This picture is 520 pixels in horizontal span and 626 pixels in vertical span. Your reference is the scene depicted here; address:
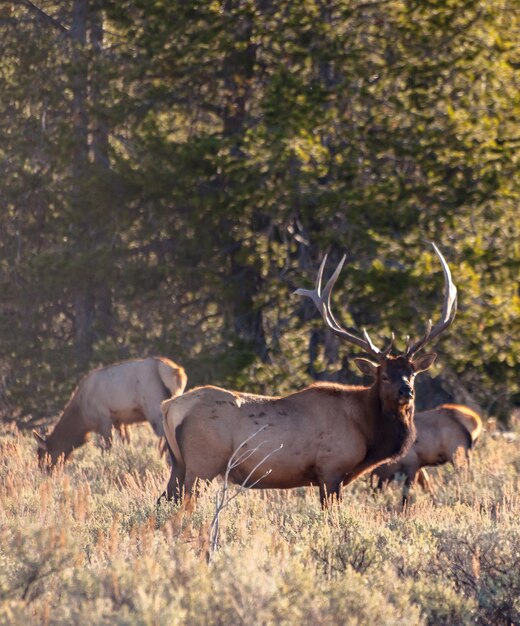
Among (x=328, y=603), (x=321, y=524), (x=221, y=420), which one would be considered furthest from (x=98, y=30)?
(x=328, y=603)

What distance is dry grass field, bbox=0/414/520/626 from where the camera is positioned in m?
5.36

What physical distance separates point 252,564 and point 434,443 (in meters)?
7.36

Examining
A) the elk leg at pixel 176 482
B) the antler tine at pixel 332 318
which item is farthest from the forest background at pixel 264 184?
the elk leg at pixel 176 482

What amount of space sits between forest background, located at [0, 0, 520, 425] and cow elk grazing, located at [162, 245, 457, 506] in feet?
18.7

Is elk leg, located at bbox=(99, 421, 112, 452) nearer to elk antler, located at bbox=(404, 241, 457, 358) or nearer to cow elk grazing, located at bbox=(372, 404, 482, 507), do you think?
cow elk grazing, located at bbox=(372, 404, 482, 507)

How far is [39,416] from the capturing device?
1861 centimetres

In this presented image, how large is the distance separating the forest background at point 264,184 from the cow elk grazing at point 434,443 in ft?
8.64

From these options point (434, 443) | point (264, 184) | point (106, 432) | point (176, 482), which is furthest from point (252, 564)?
point (264, 184)

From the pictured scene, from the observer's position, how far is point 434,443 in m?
12.6

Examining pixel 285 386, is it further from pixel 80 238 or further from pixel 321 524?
pixel 321 524

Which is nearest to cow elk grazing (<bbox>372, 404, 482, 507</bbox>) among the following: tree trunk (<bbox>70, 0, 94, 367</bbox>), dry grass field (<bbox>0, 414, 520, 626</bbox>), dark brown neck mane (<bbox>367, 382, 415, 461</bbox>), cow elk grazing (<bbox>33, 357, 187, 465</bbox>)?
dry grass field (<bbox>0, 414, 520, 626</bbox>)

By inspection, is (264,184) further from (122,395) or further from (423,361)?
(423,361)

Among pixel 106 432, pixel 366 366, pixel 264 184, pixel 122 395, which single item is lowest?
pixel 106 432

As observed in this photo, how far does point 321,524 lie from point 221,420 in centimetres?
165
